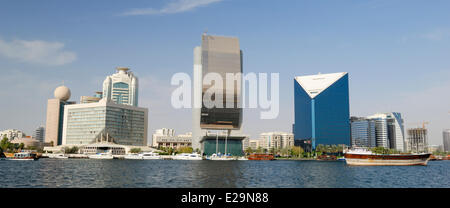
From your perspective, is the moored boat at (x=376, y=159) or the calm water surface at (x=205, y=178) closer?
the calm water surface at (x=205, y=178)

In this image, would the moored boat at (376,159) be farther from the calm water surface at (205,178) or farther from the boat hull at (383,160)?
the calm water surface at (205,178)

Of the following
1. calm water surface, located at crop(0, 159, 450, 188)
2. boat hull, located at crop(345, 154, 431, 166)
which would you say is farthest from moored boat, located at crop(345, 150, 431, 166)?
calm water surface, located at crop(0, 159, 450, 188)

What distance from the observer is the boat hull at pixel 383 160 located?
117m

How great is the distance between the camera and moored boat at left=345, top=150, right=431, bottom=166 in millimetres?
117375

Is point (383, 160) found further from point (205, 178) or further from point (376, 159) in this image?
point (205, 178)

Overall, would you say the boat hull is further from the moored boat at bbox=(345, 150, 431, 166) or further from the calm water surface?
the calm water surface

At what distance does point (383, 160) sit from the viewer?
119750 millimetres

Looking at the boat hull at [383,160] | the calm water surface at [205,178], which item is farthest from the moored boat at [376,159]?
the calm water surface at [205,178]

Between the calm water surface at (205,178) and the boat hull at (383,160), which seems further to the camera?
the boat hull at (383,160)
